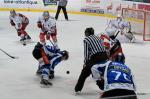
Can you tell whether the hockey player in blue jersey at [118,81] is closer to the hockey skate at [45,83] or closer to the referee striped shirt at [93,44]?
the referee striped shirt at [93,44]

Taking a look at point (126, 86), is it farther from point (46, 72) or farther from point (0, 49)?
point (0, 49)

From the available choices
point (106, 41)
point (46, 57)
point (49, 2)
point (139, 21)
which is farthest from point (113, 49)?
point (49, 2)

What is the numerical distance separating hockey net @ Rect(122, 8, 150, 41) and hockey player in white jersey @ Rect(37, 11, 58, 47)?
3880 mm

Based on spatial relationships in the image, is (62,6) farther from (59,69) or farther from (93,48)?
(93,48)

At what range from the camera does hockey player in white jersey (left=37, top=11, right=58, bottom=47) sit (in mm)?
12547

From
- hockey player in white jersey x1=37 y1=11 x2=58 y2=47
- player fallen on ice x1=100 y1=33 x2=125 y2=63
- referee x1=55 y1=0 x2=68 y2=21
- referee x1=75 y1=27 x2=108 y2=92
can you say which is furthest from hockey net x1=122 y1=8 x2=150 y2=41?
referee x1=75 y1=27 x2=108 y2=92

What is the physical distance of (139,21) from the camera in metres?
16.6

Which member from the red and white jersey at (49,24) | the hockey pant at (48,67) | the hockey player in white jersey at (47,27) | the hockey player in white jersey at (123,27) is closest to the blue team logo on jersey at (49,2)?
the hockey player in white jersey at (123,27)

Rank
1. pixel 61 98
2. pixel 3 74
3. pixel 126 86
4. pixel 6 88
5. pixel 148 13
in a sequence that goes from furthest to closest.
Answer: pixel 148 13, pixel 3 74, pixel 6 88, pixel 61 98, pixel 126 86

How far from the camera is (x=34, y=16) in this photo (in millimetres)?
21281

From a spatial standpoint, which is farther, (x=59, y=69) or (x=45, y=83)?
(x=59, y=69)

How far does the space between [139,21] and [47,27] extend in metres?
4.92

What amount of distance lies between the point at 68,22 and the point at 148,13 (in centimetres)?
443

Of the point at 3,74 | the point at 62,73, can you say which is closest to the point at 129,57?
the point at 62,73
